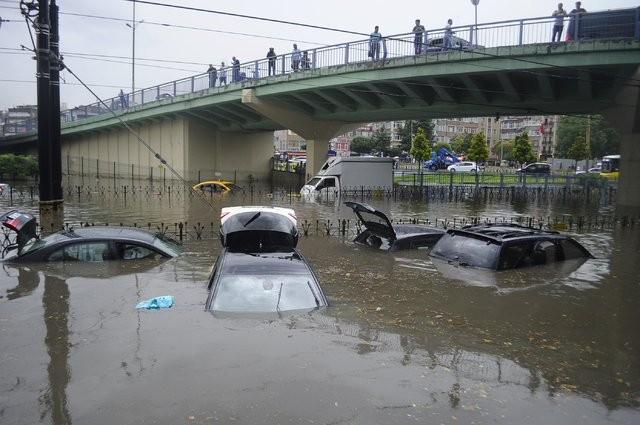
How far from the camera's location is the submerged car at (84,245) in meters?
9.96

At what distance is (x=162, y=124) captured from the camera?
145 feet

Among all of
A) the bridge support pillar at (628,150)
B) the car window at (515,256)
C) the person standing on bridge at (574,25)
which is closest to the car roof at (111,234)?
the car window at (515,256)

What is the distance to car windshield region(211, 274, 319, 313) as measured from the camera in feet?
22.1

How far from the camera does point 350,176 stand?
103 feet

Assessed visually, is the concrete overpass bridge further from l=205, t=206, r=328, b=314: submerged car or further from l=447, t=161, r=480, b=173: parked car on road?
l=447, t=161, r=480, b=173: parked car on road

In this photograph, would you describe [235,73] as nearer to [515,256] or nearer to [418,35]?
[418,35]

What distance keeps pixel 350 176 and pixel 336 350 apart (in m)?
25.7

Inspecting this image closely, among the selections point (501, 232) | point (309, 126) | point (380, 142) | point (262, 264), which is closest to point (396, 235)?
point (501, 232)

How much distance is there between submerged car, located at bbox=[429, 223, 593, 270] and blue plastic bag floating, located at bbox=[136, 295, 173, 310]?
18.8 feet

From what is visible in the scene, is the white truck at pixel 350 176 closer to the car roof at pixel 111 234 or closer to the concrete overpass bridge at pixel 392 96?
the concrete overpass bridge at pixel 392 96

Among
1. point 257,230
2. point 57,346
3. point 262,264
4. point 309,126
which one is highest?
point 309,126

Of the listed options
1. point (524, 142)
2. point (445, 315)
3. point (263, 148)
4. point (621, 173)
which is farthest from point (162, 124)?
point (445, 315)

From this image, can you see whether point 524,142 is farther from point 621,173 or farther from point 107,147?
point 107,147

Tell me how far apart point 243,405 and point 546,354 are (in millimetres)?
3714
